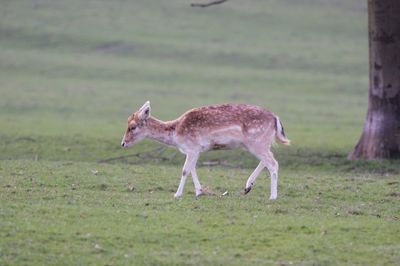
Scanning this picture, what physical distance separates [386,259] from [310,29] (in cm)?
3976

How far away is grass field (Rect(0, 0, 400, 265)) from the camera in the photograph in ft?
36.2

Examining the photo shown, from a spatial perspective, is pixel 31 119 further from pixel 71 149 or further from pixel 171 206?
pixel 171 206

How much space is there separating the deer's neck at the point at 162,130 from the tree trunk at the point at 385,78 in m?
6.76

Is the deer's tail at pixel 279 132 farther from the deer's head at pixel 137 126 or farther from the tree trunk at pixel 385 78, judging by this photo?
the tree trunk at pixel 385 78

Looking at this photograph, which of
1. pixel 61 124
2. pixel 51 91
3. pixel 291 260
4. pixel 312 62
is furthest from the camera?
pixel 312 62

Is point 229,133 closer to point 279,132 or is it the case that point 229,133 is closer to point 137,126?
point 279,132

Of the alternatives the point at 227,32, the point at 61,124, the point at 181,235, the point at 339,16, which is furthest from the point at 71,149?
the point at 339,16

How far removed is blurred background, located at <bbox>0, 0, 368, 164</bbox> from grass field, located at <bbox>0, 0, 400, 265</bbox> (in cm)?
11

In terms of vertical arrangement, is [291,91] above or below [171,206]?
below

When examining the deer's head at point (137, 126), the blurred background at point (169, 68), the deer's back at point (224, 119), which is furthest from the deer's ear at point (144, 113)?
the blurred background at point (169, 68)

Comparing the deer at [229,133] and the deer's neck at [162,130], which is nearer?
the deer at [229,133]

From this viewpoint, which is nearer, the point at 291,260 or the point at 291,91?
the point at 291,260

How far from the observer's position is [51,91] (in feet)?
116

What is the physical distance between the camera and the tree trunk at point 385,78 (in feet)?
63.8
